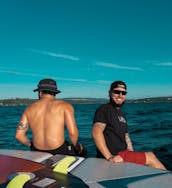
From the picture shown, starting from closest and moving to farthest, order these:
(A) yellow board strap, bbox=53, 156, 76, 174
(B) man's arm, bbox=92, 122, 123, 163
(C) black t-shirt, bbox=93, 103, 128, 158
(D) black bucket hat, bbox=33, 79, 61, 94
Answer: (A) yellow board strap, bbox=53, 156, 76, 174, (B) man's arm, bbox=92, 122, 123, 163, (C) black t-shirt, bbox=93, 103, 128, 158, (D) black bucket hat, bbox=33, 79, 61, 94

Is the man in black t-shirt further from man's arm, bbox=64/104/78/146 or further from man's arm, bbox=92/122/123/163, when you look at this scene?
man's arm, bbox=64/104/78/146

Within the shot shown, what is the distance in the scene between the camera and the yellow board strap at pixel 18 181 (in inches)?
113

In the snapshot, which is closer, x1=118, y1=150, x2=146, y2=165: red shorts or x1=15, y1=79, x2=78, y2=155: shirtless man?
x1=118, y1=150, x2=146, y2=165: red shorts

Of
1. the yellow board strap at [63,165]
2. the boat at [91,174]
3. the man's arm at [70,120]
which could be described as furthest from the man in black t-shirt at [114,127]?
the yellow board strap at [63,165]

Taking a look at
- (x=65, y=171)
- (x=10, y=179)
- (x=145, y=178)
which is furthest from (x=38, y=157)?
(x=145, y=178)

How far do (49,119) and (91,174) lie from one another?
172 cm

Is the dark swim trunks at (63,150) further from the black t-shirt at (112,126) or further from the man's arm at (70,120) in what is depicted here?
the black t-shirt at (112,126)

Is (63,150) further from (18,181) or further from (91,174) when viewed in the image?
(18,181)

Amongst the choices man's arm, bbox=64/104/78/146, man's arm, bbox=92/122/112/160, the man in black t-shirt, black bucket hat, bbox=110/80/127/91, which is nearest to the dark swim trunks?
man's arm, bbox=64/104/78/146

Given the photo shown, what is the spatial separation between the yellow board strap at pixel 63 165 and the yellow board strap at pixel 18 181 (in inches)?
20.3

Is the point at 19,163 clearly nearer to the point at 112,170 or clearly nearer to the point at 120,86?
the point at 112,170

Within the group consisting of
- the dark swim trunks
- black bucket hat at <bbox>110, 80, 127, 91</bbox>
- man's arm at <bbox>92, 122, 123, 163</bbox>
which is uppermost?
black bucket hat at <bbox>110, 80, 127, 91</bbox>

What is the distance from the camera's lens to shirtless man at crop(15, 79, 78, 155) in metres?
5.04

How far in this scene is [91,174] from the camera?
11.4 feet
